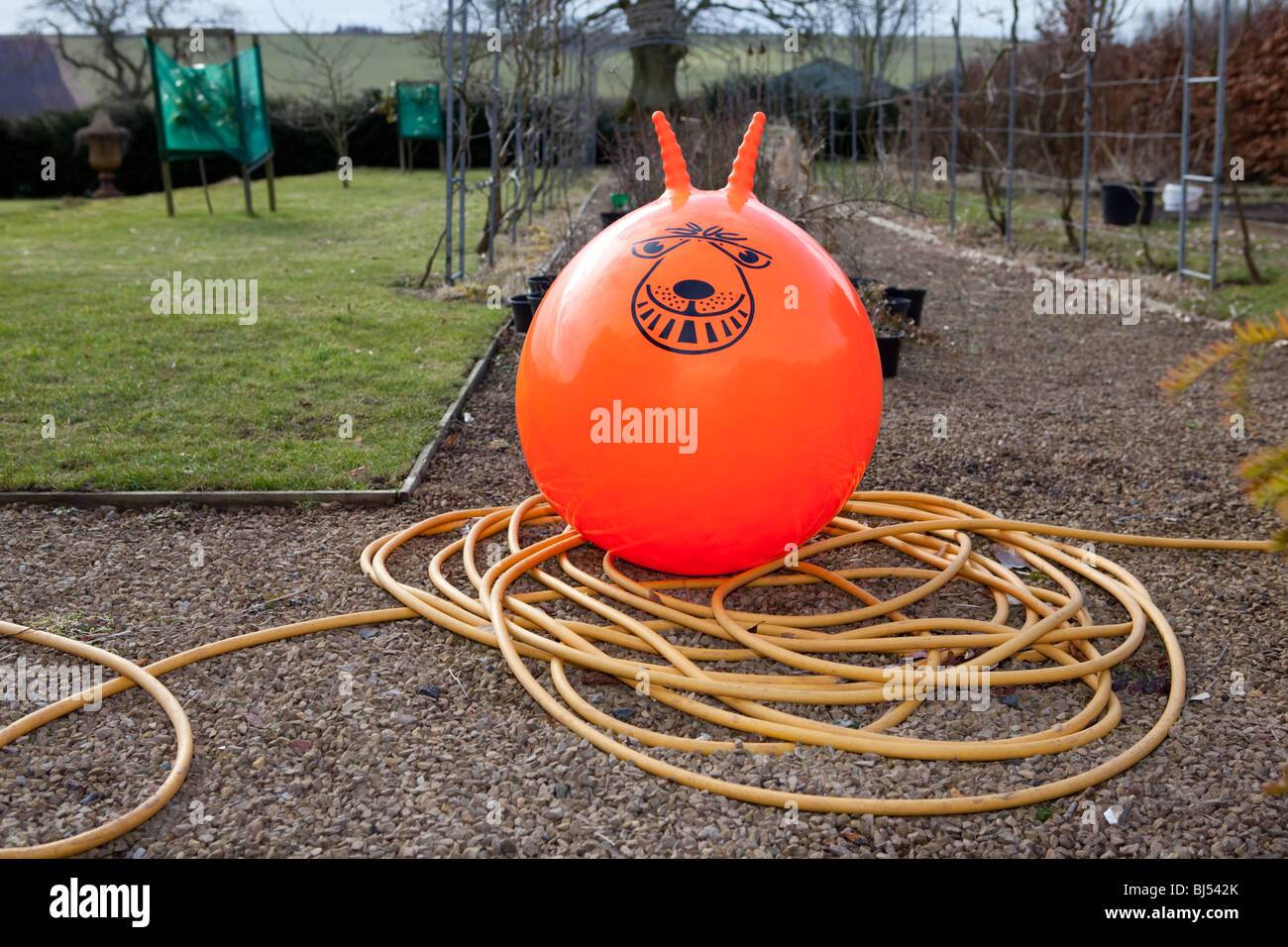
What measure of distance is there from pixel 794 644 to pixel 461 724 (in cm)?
126

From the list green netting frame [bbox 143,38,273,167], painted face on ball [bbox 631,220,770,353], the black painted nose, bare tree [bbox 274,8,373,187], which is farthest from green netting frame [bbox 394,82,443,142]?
the black painted nose

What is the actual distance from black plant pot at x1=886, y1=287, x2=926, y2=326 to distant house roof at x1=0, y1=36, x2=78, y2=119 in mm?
38752

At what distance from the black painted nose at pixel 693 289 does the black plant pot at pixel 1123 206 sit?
15.1 metres

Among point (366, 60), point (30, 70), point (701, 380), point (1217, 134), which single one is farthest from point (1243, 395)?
point (30, 70)

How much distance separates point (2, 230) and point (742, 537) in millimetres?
17429

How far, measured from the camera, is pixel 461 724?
3654 mm

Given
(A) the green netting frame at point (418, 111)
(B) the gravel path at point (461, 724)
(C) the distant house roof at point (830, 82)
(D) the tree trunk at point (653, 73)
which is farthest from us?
(A) the green netting frame at point (418, 111)

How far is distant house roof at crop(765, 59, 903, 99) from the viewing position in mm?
20672

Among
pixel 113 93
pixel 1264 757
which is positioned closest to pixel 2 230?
Result: pixel 1264 757

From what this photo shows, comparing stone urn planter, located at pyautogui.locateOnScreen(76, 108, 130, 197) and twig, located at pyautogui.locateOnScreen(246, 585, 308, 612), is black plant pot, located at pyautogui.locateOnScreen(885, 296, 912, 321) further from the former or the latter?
stone urn planter, located at pyautogui.locateOnScreen(76, 108, 130, 197)

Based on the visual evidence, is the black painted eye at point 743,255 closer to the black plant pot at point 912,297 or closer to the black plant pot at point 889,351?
the black plant pot at point 889,351

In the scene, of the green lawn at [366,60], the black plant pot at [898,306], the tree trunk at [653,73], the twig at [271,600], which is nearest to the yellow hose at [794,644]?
the twig at [271,600]

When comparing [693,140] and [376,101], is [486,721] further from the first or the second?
[376,101]

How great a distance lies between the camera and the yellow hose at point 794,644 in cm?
340
